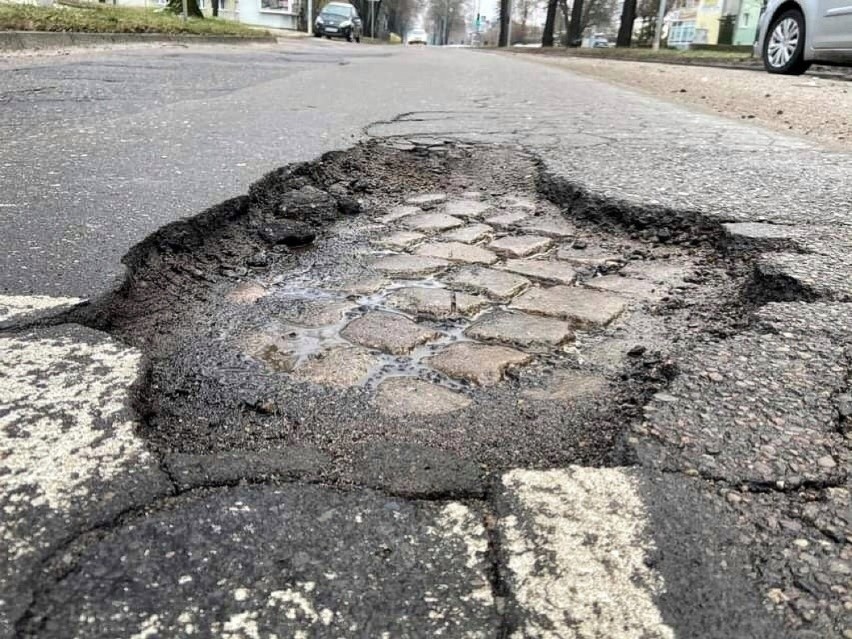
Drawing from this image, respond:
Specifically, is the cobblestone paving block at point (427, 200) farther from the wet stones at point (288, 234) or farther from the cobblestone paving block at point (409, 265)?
the cobblestone paving block at point (409, 265)

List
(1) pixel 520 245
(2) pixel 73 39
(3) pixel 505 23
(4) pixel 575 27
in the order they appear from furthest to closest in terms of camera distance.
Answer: (3) pixel 505 23
(4) pixel 575 27
(2) pixel 73 39
(1) pixel 520 245

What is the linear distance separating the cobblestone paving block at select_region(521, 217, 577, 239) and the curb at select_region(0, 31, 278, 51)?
913 cm

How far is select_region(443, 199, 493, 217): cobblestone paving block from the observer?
10.5 feet

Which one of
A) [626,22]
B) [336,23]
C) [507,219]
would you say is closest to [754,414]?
[507,219]

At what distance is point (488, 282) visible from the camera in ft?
7.79

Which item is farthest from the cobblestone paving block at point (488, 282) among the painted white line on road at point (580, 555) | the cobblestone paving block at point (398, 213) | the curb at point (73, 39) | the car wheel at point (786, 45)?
the curb at point (73, 39)

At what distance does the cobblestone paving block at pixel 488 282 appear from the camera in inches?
90.2

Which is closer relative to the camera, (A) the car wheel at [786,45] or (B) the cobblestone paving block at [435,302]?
(B) the cobblestone paving block at [435,302]

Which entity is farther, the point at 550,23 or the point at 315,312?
the point at 550,23

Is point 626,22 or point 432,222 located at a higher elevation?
point 626,22

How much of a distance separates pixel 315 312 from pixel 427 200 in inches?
58.0

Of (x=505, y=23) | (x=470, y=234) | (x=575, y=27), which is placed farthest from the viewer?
(x=505, y=23)

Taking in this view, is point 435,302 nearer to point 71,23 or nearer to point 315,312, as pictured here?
point 315,312

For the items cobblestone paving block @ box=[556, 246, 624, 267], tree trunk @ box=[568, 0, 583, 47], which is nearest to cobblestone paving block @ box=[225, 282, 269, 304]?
cobblestone paving block @ box=[556, 246, 624, 267]
